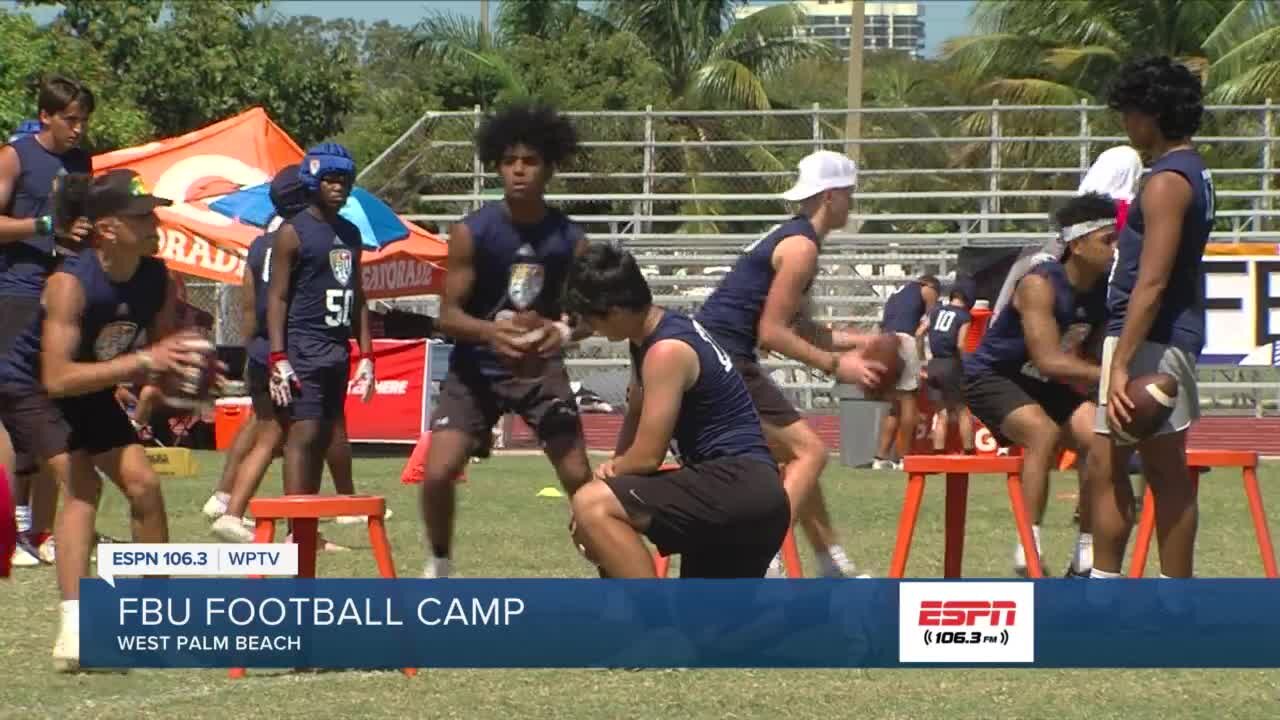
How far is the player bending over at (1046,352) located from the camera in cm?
991

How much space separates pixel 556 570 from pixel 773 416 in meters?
1.95

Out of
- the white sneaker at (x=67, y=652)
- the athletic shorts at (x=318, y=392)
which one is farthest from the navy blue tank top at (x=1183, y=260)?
the athletic shorts at (x=318, y=392)

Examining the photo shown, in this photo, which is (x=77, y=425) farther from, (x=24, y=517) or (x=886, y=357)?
(x=24, y=517)

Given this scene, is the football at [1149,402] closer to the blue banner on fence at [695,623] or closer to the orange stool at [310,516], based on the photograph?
the blue banner on fence at [695,623]

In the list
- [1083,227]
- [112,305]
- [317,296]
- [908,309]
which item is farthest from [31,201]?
[908,309]

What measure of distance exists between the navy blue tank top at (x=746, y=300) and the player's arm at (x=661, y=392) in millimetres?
1924

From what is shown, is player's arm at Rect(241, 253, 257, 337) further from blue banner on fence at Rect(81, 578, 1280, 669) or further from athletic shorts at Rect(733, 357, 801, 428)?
blue banner on fence at Rect(81, 578, 1280, 669)

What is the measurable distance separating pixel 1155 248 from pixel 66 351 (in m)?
→ 3.64

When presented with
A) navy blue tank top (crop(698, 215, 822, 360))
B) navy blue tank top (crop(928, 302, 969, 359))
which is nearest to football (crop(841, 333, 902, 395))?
navy blue tank top (crop(698, 215, 822, 360))

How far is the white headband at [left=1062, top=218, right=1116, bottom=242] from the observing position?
1001cm

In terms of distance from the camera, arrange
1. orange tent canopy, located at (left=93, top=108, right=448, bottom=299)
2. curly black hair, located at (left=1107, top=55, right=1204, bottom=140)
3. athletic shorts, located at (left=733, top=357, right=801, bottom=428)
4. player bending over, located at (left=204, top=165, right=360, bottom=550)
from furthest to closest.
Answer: orange tent canopy, located at (left=93, top=108, right=448, bottom=299), player bending over, located at (left=204, top=165, right=360, bottom=550), athletic shorts, located at (left=733, top=357, right=801, bottom=428), curly black hair, located at (left=1107, top=55, right=1204, bottom=140)

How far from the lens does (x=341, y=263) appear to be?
1116cm

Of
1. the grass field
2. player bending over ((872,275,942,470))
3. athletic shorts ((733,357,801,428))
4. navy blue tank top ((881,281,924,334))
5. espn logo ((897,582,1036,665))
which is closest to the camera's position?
espn logo ((897,582,1036,665))

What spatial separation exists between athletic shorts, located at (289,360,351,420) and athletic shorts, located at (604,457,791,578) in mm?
3853
